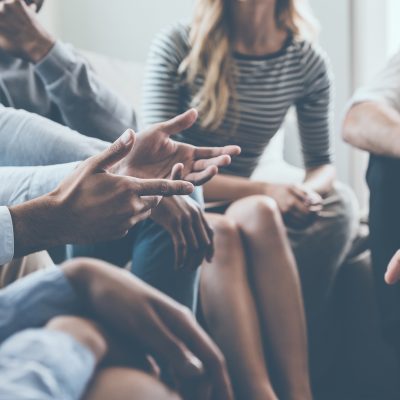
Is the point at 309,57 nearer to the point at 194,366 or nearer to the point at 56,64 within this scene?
the point at 56,64

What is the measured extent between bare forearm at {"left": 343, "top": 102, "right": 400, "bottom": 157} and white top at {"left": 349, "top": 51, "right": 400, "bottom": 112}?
0.01 m

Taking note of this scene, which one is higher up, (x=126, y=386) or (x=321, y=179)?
(x=126, y=386)

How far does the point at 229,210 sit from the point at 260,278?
0.11 meters

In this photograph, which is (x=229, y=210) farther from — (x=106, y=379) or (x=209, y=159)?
(x=106, y=379)

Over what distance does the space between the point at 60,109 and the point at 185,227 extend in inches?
8.5

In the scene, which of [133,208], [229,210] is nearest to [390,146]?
[229,210]

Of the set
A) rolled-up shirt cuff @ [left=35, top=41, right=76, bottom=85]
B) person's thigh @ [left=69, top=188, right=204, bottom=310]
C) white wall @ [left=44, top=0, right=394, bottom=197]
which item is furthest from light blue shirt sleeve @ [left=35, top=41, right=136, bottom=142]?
white wall @ [left=44, top=0, right=394, bottom=197]

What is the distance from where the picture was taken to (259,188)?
49.6 inches

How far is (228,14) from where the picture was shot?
Answer: 1361 mm

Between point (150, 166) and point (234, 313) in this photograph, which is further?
point (234, 313)

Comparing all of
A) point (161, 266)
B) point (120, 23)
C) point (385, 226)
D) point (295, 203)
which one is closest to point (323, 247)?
point (295, 203)

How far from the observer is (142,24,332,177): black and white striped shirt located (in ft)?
4.17

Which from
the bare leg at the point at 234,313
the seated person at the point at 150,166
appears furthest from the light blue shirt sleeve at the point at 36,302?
the bare leg at the point at 234,313

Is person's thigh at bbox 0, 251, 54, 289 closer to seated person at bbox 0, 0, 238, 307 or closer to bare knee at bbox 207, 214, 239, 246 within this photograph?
seated person at bbox 0, 0, 238, 307
